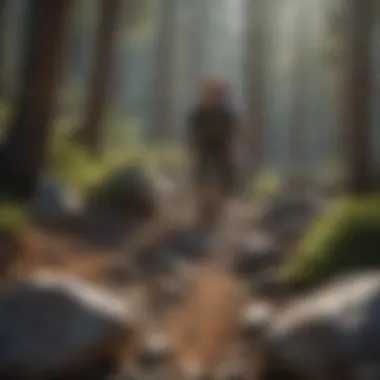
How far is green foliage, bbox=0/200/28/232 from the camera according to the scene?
796cm

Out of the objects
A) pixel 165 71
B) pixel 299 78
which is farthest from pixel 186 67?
pixel 165 71

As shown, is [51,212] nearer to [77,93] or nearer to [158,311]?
[158,311]

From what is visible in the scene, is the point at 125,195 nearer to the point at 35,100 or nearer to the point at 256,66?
the point at 35,100

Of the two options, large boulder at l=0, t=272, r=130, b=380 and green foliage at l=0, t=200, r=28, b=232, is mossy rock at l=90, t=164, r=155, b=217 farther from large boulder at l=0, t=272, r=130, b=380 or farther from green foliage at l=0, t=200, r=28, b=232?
large boulder at l=0, t=272, r=130, b=380

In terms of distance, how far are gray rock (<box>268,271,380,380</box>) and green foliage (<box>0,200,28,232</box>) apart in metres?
3.24

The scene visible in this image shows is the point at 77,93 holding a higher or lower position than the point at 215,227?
higher

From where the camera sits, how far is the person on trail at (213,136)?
9.39m

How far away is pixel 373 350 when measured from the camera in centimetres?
514

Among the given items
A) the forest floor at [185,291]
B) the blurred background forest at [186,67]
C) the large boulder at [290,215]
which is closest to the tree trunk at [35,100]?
the blurred background forest at [186,67]

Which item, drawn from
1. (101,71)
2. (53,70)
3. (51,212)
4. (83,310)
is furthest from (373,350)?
(101,71)

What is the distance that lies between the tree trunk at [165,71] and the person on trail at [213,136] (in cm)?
1873

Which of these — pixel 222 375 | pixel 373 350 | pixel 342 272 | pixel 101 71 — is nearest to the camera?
pixel 373 350

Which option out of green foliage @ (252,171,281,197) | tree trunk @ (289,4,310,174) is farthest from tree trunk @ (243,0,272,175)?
tree trunk @ (289,4,310,174)

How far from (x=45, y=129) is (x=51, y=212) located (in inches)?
42.6
